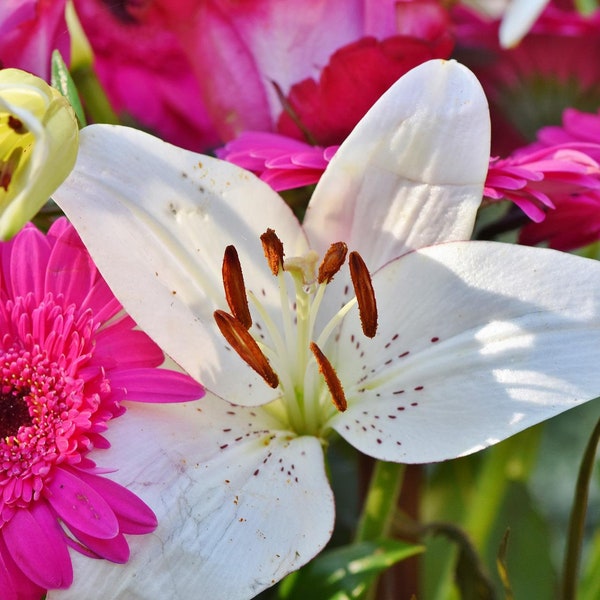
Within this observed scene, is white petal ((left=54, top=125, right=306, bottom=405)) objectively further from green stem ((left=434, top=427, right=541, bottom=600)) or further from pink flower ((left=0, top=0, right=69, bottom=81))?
green stem ((left=434, top=427, right=541, bottom=600))

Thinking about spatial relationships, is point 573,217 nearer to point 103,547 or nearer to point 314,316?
point 314,316

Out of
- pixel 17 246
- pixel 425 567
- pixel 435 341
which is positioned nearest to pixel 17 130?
pixel 17 246

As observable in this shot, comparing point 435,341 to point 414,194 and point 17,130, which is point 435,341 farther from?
point 17,130

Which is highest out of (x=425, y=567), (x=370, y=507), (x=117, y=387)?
(x=117, y=387)

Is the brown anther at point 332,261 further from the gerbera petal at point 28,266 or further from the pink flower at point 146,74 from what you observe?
the pink flower at point 146,74

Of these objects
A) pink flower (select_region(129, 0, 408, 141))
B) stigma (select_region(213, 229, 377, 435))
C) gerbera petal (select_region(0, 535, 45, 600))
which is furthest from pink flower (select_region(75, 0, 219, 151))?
gerbera petal (select_region(0, 535, 45, 600))
